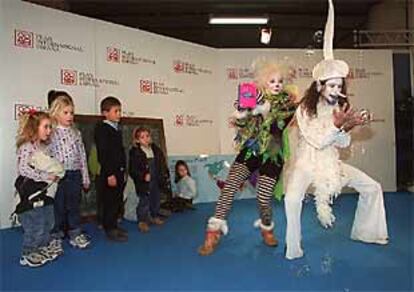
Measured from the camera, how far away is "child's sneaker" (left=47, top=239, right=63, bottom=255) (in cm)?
276

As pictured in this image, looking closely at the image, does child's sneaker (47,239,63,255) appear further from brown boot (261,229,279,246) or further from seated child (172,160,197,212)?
seated child (172,160,197,212)

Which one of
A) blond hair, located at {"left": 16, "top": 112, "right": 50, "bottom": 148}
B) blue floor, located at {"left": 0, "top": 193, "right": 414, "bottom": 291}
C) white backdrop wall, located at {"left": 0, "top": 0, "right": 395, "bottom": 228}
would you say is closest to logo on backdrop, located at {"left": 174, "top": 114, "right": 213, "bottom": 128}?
white backdrop wall, located at {"left": 0, "top": 0, "right": 395, "bottom": 228}

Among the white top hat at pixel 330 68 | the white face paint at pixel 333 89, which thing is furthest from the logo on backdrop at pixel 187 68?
the white face paint at pixel 333 89

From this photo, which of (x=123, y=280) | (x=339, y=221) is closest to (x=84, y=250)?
(x=123, y=280)

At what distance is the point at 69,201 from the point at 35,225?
0.45 metres

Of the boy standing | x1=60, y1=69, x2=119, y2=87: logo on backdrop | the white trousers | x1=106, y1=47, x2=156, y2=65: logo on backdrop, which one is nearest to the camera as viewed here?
the white trousers

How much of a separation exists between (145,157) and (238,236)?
0.98 metres

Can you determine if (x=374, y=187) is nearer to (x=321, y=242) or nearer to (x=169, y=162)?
(x=321, y=242)

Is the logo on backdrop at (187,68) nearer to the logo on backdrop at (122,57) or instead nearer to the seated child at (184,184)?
the logo on backdrop at (122,57)

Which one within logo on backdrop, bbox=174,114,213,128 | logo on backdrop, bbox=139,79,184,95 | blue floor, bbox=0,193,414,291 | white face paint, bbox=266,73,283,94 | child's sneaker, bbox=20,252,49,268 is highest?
logo on backdrop, bbox=139,79,184,95

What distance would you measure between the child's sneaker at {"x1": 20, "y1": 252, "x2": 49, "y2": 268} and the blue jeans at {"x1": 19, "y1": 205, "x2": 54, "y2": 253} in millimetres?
35

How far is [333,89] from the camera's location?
2551mm

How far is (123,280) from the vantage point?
224 centimetres

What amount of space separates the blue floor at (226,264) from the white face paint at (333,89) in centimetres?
84
